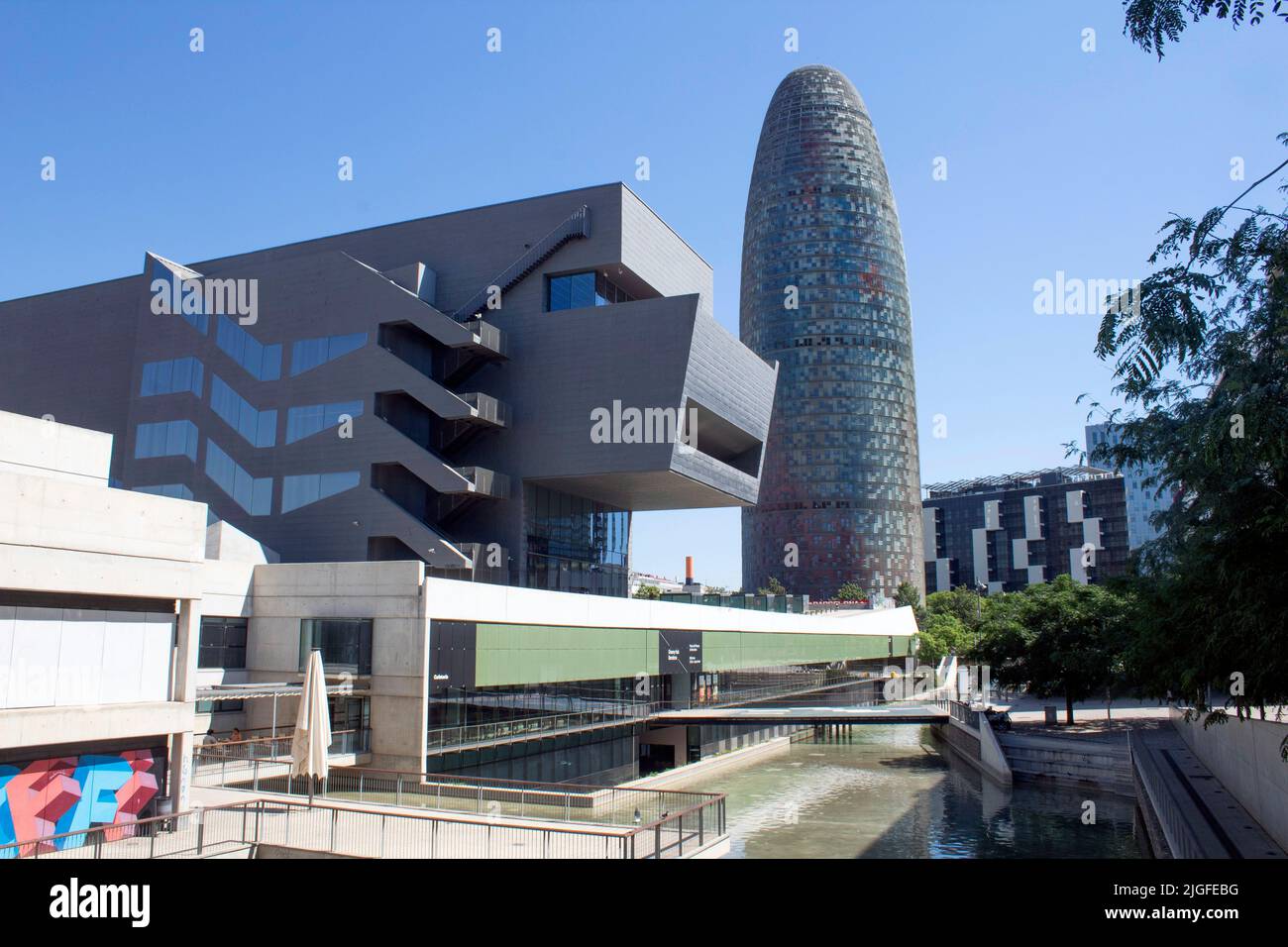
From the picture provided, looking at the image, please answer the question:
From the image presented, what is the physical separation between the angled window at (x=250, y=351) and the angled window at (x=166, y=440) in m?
4.39

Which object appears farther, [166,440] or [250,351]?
[166,440]

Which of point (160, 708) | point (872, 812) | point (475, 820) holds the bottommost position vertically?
point (872, 812)

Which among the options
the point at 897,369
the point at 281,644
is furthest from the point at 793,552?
the point at 281,644

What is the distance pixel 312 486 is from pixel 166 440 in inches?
378

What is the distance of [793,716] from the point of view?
47344 mm

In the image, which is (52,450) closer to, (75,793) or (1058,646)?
(75,793)

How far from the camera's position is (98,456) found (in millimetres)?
23375

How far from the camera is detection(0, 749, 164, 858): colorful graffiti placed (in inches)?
697

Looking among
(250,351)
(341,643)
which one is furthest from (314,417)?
(341,643)

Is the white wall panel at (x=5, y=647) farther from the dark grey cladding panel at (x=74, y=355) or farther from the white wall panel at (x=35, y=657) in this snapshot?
the dark grey cladding panel at (x=74, y=355)

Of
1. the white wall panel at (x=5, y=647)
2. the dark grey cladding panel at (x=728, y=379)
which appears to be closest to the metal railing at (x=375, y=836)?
the white wall panel at (x=5, y=647)
